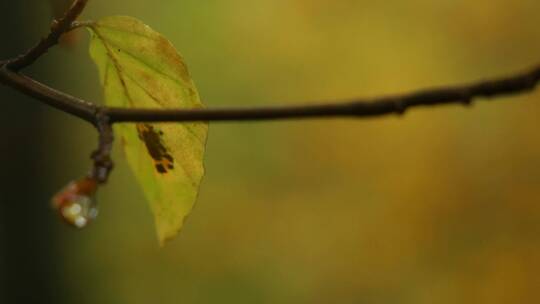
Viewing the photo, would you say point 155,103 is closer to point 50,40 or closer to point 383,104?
point 50,40

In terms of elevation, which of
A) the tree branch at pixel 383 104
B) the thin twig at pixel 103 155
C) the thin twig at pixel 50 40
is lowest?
the thin twig at pixel 103 155

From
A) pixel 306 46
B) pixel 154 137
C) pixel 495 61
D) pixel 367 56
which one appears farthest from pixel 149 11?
pixel 154 137

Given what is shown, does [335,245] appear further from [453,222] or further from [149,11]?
[149,11]

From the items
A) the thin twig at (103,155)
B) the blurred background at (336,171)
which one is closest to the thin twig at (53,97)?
the thin twig at (103,155)

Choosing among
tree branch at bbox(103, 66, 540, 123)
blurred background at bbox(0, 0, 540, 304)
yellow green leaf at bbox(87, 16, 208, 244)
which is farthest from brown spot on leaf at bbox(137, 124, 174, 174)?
blurred background at bbox(0, 0, 540, 304)

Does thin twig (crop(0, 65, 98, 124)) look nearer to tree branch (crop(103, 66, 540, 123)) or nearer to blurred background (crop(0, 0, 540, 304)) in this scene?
tree branch (crop(103, 66, 540, 123))

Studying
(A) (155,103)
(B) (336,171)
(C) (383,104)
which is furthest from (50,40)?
(B) (336,171)

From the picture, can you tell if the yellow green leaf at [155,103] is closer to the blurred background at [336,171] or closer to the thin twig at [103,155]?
the thin twig at [103,155]
